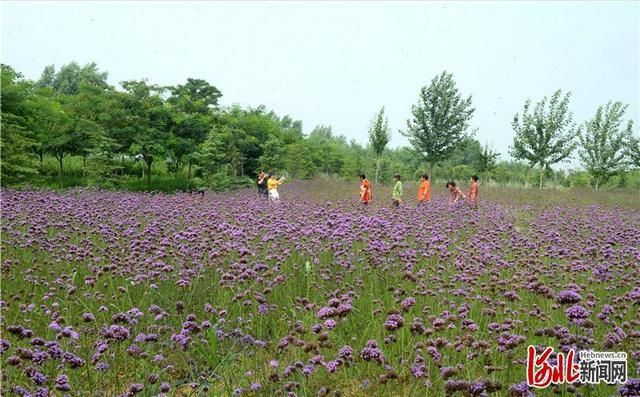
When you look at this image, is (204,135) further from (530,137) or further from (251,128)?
(530,137)

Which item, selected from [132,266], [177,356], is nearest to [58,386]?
[177,356]

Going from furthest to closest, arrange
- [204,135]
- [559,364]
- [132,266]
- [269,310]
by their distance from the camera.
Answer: [204,135], [132,266], [269,310], [559,364]

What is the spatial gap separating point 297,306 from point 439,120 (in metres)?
28.3

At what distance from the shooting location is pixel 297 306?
5094 millimetres

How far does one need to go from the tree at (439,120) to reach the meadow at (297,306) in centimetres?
2343

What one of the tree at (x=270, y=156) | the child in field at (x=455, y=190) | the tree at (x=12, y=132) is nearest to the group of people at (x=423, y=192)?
the child in field at (x=455, y=190)

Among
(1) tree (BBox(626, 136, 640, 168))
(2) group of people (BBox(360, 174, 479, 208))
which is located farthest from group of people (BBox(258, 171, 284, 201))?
(1) tree (BBox(626, 136, 640, 168))

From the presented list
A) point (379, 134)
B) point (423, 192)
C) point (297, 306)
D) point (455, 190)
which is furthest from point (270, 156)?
point (297, 306)

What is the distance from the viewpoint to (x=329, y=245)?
7156 millimetres

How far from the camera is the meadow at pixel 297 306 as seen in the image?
3.42 metres

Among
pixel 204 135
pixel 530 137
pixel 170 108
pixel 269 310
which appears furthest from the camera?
pixel 530 137

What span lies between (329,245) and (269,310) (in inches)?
82.8

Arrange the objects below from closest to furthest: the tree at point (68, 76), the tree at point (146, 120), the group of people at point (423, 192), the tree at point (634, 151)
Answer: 1. the group of people at point (423, 192)
2. the tree at point (146, 120)
3. the tree at point (634, 151)
4. the tree at point (68, 76)

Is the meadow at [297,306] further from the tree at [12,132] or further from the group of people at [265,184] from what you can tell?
the tree at [12,132]
